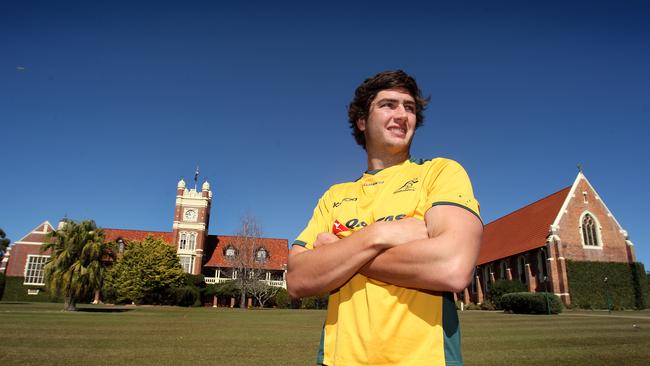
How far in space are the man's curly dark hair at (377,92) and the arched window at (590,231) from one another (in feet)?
144

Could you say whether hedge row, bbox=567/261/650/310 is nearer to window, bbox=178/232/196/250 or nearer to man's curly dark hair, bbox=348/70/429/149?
man's curly dark hair, bbox=348/70/429/149

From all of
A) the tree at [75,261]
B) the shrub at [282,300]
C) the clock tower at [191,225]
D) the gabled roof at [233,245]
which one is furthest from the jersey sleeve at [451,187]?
the clock tower at [191,225]

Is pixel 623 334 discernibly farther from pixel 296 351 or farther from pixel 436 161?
pixel 436 161

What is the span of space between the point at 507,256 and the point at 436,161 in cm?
4485

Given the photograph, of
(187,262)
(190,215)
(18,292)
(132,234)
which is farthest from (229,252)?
(18,292)

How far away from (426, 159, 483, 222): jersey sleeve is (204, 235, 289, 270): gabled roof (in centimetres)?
5742

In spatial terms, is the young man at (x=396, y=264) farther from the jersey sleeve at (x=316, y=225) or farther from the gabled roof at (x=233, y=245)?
the gabled roof at (x=233, y=245)

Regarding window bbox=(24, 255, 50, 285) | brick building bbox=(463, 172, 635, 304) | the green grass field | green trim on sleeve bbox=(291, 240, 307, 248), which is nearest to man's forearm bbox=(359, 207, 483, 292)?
green trim on sleeve bbox=(291, 240, 307, 248)

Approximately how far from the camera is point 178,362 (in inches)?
331

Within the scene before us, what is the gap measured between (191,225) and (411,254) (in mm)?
61990

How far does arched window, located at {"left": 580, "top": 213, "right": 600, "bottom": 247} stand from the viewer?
38875 millimetres

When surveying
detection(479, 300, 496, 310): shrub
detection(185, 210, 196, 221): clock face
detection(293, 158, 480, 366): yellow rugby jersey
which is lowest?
detection(479, 300, 496, 310): shrub

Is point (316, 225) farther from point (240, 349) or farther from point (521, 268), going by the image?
point (521, 268)

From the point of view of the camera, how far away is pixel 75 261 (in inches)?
1135
